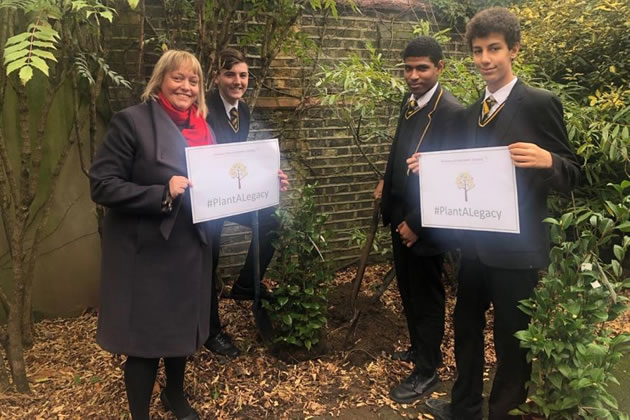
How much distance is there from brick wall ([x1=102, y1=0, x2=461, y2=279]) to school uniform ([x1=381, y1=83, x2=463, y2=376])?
154 centimetres

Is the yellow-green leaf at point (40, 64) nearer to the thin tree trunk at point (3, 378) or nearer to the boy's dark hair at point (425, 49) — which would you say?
the boy's dark hair at point (425, 49)

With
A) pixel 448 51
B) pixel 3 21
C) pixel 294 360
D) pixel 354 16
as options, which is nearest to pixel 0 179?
pixel 3 21

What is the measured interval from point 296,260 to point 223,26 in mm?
1747

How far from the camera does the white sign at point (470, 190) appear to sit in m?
2.10

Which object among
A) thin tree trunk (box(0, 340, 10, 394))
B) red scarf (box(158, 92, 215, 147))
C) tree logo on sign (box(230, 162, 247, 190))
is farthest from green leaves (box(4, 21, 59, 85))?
thin tree trunk (box(0, 340, 10, 394))

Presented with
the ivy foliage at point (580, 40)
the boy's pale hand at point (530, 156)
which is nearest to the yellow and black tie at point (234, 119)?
the boy's pale hand at point (530, 156)

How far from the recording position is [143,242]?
2.21 m

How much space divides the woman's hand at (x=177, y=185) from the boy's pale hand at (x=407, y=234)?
127 centimetres

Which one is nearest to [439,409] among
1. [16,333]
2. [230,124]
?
[230,124]

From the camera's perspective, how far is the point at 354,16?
4.79 metres

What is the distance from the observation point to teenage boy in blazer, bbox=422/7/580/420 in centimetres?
206

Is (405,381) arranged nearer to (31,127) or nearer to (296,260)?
(296,260)

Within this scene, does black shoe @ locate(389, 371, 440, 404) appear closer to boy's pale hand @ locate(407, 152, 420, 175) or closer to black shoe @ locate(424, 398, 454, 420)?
black shoe @ locate(424, 398, 454, 420)

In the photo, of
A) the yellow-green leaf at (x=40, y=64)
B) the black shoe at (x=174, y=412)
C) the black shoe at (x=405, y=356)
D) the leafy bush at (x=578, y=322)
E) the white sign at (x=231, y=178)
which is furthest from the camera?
the black shoe at (x=405, y=356)
